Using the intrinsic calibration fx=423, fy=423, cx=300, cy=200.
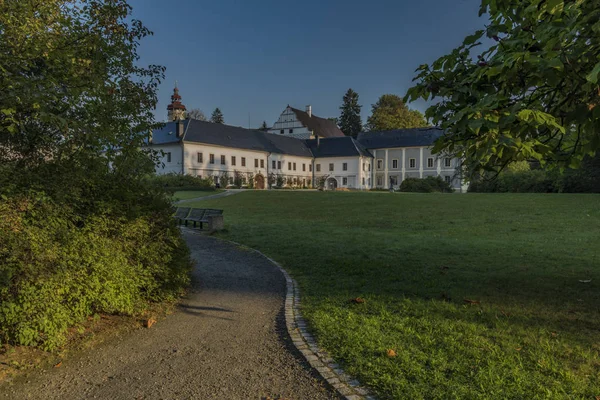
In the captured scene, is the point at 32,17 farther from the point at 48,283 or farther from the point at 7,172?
the point at 48,283

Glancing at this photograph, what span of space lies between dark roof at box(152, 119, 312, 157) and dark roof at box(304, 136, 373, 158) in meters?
1.65

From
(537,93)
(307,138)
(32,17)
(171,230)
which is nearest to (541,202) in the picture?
(537,93)

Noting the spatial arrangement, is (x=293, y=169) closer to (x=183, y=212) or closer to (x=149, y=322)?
(x=183, y=212)

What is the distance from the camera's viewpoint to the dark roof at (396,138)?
6981 cm

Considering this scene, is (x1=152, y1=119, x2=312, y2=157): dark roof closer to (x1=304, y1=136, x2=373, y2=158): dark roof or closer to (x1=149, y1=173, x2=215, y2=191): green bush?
(x1=304, y1=136, x2=373, y2=158): dark roof

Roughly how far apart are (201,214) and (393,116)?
6985cm

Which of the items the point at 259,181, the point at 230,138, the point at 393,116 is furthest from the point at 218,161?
the point at 393,116

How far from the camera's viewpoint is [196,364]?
4273 millimetres

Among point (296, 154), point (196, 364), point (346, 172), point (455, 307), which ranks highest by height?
point (296, 154)

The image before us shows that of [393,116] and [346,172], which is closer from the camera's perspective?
[346,172]

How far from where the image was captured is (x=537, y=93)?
502cm

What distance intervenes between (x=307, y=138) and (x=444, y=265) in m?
72.3

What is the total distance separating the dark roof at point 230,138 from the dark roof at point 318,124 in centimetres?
740

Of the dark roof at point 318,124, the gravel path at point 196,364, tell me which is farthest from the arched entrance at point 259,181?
the gravel path at point 196,364
